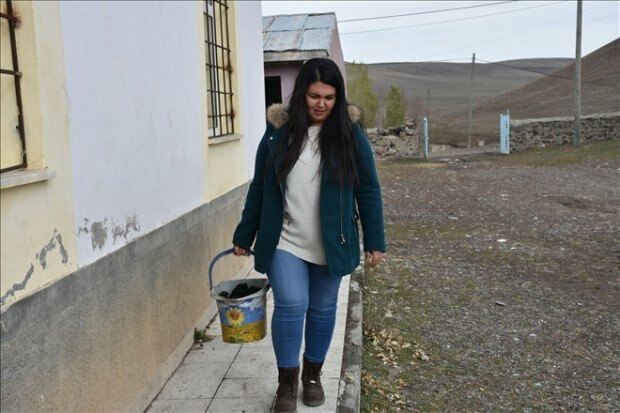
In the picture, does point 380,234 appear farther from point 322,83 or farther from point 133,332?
point 133,332

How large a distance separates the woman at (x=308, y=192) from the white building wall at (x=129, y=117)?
70 cm

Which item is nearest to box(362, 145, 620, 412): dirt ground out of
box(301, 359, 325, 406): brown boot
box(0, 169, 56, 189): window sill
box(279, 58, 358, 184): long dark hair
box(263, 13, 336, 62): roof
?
box(301, 359, 325, 406): brown boot

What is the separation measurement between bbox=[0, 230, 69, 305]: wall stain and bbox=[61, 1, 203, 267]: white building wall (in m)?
0.15

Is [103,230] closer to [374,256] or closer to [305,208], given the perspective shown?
[305,208]

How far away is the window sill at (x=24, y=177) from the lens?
6.82ft

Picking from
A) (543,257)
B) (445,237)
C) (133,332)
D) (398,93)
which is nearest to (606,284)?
(543,257)

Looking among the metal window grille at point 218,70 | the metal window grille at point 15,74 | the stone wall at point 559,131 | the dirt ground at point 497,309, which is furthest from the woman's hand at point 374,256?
the stone wall at point 559,131

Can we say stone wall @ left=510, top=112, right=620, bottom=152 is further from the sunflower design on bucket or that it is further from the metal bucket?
the sunflower design on bucket

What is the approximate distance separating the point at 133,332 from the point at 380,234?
1392mm

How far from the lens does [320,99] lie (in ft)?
9.94

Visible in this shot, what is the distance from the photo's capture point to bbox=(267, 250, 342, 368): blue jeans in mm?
3057

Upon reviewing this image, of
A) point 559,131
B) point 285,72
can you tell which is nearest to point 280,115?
point 285,72

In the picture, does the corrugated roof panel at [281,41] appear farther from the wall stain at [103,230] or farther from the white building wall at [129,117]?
the wall stain at [103,230]

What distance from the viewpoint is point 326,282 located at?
3174 mm
